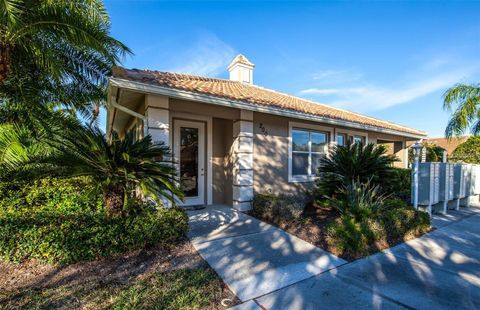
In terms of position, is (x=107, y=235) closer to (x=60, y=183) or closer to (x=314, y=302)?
(x=60, y=183)

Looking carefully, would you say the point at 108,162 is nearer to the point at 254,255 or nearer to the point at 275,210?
the point at 254,255

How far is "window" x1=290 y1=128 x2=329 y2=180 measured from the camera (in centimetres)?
827

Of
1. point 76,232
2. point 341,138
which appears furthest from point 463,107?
point 76,232

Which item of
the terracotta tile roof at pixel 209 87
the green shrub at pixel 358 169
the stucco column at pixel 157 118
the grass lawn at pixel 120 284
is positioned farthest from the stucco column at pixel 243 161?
the grass lawn at pixel 120 284

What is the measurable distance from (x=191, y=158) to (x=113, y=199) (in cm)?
316

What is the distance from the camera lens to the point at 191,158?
7.24 metres

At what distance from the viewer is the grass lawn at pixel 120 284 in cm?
265

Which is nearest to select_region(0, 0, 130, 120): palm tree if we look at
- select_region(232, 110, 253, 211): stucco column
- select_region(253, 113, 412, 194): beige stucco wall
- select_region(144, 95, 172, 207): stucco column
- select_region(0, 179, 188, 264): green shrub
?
select_region(144, 95, 172, 207): stucco column

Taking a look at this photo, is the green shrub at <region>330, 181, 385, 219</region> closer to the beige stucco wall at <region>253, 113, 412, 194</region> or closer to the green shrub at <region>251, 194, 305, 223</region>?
the green shrub at <region>251, 194, 305, 223</region>

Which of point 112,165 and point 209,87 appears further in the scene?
point 209,87

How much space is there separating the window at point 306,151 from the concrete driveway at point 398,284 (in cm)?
405

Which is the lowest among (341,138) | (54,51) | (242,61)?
(341,138)

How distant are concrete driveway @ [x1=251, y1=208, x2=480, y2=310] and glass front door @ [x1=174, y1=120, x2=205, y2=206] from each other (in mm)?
4593

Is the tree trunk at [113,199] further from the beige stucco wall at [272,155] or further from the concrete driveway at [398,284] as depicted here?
the beige stucco wall at [272,155]
